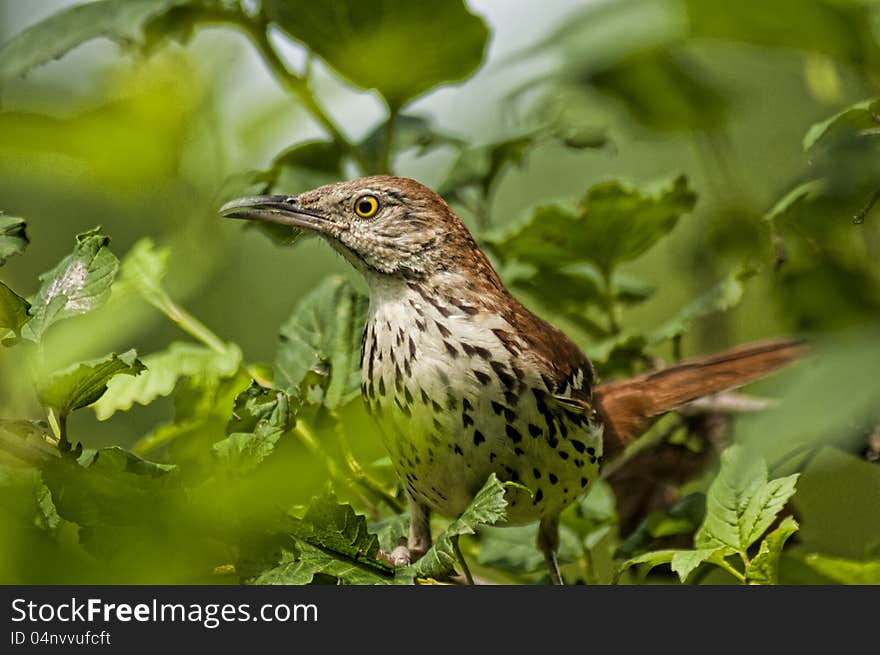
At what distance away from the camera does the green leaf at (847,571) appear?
1.71 metres

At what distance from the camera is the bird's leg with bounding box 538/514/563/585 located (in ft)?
7.64

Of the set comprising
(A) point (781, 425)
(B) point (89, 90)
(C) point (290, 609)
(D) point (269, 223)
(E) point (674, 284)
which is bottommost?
(A) point (781, 425)

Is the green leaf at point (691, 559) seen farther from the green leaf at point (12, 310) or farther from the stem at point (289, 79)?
the stem at point (289, 79)

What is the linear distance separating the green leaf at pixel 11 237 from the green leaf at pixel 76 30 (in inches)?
26.0

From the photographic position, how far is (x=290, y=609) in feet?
4.77

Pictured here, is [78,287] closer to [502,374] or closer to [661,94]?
[502,374]

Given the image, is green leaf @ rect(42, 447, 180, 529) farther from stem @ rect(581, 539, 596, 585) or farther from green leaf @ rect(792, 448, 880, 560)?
green leaf @ rect(792, 448, 880, 560)

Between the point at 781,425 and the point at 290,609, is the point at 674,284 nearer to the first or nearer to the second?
the point at 290,609

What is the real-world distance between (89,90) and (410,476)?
4.43ft

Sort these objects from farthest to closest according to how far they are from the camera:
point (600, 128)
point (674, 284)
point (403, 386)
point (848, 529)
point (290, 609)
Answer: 1. point (674, 284)
2. point (848, 529)
3. point (600, 128)
4. point (403, 386)
5. point (290, 609)

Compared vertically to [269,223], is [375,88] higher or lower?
higher

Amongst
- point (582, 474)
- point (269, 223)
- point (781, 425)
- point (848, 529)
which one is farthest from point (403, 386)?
point (848, 529)

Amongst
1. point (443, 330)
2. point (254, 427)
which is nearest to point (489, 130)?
point (443, 330)

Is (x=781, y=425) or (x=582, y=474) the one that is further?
(x=582, y=474)
